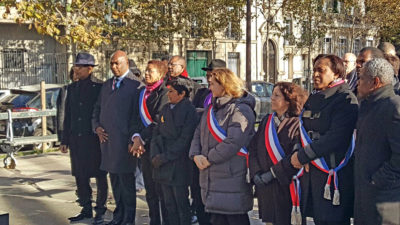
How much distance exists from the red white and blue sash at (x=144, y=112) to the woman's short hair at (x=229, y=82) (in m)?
1.49

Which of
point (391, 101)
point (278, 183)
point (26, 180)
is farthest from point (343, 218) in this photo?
point (26, 180)

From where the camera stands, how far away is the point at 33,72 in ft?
89.6

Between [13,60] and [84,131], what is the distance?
69.9 feet

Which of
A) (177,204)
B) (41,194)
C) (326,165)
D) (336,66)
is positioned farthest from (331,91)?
(41,194)

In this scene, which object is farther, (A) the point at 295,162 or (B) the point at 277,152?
(B) the point at 277,152

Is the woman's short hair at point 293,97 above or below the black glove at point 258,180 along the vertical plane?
above

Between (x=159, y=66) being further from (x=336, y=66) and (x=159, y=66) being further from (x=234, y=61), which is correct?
(x=234, y=61)

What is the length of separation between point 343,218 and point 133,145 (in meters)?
2.65

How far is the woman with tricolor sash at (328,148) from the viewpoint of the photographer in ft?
16.0

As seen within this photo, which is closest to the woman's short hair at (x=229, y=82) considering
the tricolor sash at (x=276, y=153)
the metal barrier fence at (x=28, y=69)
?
the tricolor sash at (x=276, y=153)

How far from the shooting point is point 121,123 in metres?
6.90

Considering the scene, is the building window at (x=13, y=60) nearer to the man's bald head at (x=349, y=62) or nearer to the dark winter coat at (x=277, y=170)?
the man's bald head at (x=349, y=62)

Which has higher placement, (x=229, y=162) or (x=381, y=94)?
(x=381, y=94)

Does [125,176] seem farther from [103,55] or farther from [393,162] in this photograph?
[103,55]
